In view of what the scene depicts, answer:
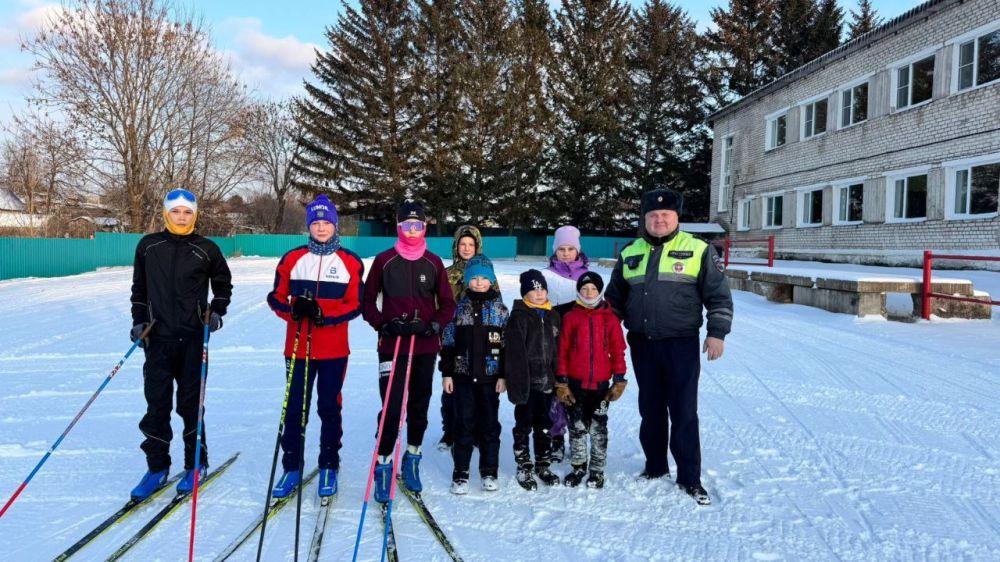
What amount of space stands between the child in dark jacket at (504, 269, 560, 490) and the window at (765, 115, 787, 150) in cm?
2141

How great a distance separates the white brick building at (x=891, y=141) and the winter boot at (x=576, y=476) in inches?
564

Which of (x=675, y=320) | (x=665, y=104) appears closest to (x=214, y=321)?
(x=675, y=320)

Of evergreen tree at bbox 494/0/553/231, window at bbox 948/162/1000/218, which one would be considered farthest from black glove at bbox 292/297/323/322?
evergreen tree at bbox 494/0/553/231

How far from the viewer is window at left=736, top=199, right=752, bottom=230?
24109 mm

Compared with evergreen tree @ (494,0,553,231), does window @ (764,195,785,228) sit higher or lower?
lower

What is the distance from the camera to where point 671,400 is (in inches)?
146

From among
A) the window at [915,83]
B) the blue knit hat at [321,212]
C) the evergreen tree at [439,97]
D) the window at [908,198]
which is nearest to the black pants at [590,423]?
the blue knit hat at [321,212]

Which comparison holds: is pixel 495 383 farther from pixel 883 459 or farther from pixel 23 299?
pixel 23 299

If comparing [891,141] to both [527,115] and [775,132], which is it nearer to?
[775,132]

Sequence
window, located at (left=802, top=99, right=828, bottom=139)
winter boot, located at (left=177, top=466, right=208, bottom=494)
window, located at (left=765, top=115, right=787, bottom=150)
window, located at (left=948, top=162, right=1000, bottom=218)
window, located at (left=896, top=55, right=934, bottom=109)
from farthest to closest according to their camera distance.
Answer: window, located at (left=765, top=115, right=787, bottom=150)
window, located at (left=802, top=99, right=828, bottom=139)
window, located at (left=896, top=55, right=934, bottom=109)
window, located at (left=948, top=162, right=1000, bottom=218)
winter boot, located at (left=177, top=466, right=208, bottom=494)

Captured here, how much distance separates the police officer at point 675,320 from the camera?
3.60m

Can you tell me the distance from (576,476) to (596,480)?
0.13m

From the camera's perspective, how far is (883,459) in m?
4.08

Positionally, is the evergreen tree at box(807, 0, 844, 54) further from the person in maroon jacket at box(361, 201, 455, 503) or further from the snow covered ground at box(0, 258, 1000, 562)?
the person in maroon jacket at box(361, 201, 455, 503)
